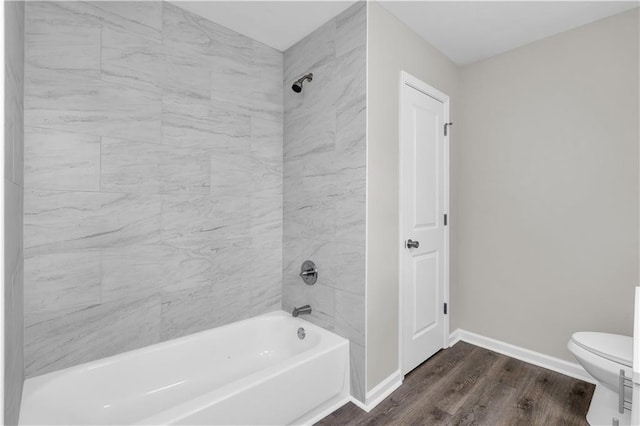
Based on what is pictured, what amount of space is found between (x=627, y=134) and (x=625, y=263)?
0.83 metres

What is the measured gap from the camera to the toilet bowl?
1620mm

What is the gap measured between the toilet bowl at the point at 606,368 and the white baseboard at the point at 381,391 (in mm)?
1043

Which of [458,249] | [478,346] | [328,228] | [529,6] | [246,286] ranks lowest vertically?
[478,346]

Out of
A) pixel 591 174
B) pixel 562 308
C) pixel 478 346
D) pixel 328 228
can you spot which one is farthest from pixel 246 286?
pixel 591 174

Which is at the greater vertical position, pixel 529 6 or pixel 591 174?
pixel 529 6

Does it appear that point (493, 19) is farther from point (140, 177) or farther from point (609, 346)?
point (140, 177)

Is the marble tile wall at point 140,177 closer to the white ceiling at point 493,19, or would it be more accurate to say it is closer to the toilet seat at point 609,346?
the white ceiling at point 493,19

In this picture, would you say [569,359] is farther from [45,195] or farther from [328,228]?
[45,195]

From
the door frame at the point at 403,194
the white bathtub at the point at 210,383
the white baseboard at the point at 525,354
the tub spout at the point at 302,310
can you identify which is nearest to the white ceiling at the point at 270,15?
the door frame at the point at 403,194

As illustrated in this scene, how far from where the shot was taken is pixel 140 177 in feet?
6.00

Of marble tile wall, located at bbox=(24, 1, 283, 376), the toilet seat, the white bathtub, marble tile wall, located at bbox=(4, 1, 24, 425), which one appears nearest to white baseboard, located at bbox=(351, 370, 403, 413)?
the white bathtub

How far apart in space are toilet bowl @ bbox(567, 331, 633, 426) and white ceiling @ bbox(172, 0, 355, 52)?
246cm

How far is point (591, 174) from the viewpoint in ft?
7.03

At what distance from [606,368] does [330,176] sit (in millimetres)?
1838
